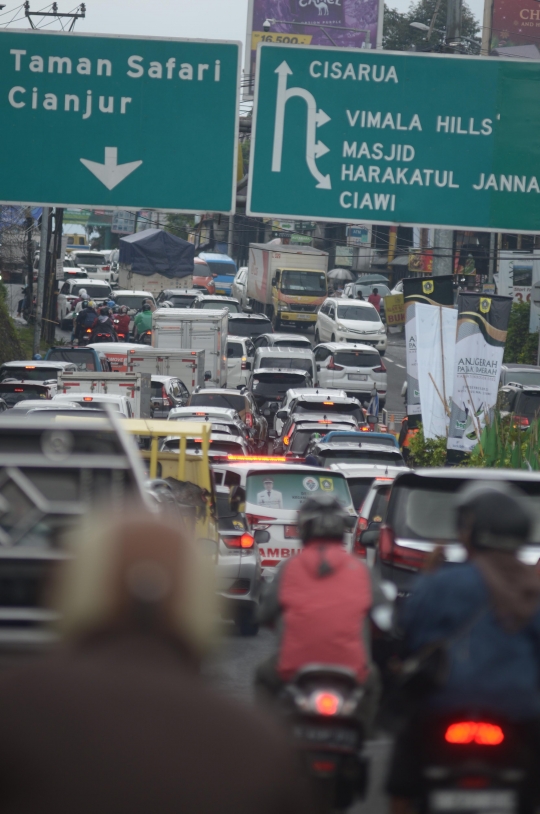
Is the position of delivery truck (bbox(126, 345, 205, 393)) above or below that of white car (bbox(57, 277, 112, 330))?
below

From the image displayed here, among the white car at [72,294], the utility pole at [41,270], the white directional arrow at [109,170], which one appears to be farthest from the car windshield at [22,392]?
the white car at [72,294]

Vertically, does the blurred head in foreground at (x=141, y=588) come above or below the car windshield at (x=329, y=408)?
above

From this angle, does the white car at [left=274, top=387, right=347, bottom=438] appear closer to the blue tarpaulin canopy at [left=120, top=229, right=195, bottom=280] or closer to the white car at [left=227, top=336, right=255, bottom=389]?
the white car at [left=227, top=336, right=255, bottom=389]

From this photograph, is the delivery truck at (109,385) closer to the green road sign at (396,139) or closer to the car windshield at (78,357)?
the car windshield at (78,357)

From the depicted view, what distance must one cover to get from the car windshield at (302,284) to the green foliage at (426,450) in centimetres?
3331

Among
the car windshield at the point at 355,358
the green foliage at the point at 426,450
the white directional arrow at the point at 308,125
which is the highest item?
the white directional arrow at the point at 308,125

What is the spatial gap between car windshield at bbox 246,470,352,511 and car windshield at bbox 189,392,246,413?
424 inches

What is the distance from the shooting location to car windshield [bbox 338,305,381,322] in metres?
46.1

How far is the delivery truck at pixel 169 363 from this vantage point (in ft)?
94.9

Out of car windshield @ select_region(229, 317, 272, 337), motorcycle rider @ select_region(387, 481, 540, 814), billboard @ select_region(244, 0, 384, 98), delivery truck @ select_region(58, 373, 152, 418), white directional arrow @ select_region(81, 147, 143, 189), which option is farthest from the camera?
billboard @ select_region(244, 0, 384, 98)

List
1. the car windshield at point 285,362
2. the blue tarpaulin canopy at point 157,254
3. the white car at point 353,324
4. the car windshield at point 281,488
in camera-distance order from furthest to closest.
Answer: the blue tarpaulin canopy at point 157,254 < the white car at point 353,324 < the car windshield at point 285,362 < the car windshield at point 281,488

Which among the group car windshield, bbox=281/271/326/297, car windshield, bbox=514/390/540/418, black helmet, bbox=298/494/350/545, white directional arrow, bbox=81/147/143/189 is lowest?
car windshield, bbox=514/390/540/418

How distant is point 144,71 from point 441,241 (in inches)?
306

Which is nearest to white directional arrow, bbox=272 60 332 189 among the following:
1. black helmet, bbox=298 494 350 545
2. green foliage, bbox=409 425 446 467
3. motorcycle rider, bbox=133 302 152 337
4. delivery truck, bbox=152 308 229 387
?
black helmet, bbox=298 494 350 545
